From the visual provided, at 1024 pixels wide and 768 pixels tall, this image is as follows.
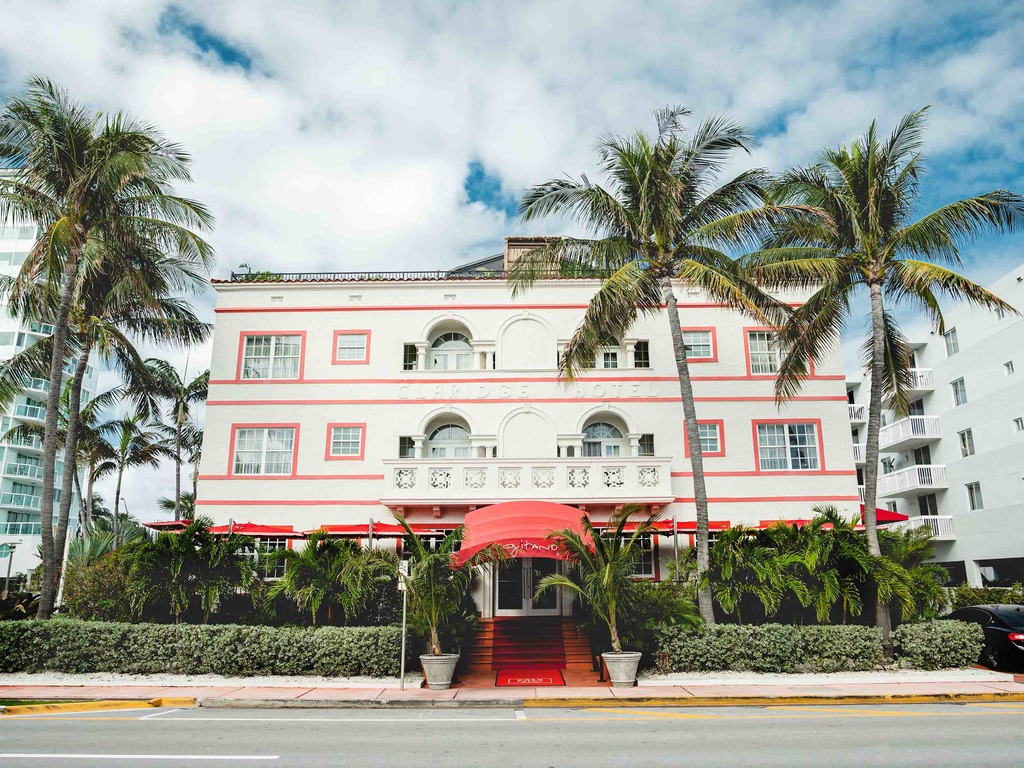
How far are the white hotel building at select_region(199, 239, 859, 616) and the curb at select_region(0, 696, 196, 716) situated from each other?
28.1 feet

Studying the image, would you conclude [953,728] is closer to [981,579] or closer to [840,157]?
[840,157]

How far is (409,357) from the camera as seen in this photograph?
25.0 meters

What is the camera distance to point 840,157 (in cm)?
1839

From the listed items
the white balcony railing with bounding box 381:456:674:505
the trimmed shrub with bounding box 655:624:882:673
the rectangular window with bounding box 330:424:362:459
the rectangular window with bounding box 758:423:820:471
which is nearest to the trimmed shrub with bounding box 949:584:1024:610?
the rectangular window with bounding box 758:423:820:471

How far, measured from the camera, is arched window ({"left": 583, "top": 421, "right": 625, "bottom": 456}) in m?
24.0

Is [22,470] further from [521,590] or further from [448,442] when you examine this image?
[521,590]

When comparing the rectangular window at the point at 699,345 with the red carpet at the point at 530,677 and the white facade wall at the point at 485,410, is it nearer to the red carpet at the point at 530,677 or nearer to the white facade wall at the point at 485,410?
the white facade wall at the point at 485,410

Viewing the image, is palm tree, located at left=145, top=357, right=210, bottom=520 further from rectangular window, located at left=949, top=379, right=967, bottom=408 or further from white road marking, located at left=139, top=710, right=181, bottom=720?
rectangular window, located at left=949, top=379, right=967, bottom=408

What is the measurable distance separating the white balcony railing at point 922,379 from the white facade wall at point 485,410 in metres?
17.7

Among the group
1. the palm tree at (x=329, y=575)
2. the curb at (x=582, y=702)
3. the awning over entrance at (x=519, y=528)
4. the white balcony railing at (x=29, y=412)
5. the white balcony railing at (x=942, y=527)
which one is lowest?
the curb at (x=582, y=702)

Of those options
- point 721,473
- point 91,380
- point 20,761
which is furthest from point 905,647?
point 91,380

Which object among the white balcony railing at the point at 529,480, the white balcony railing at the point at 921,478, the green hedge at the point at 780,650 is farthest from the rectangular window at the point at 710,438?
the white balcony railing at the point at 921,478

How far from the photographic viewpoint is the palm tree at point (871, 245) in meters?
17.2

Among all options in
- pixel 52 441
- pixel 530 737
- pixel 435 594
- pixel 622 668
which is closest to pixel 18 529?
pixel 52 441
